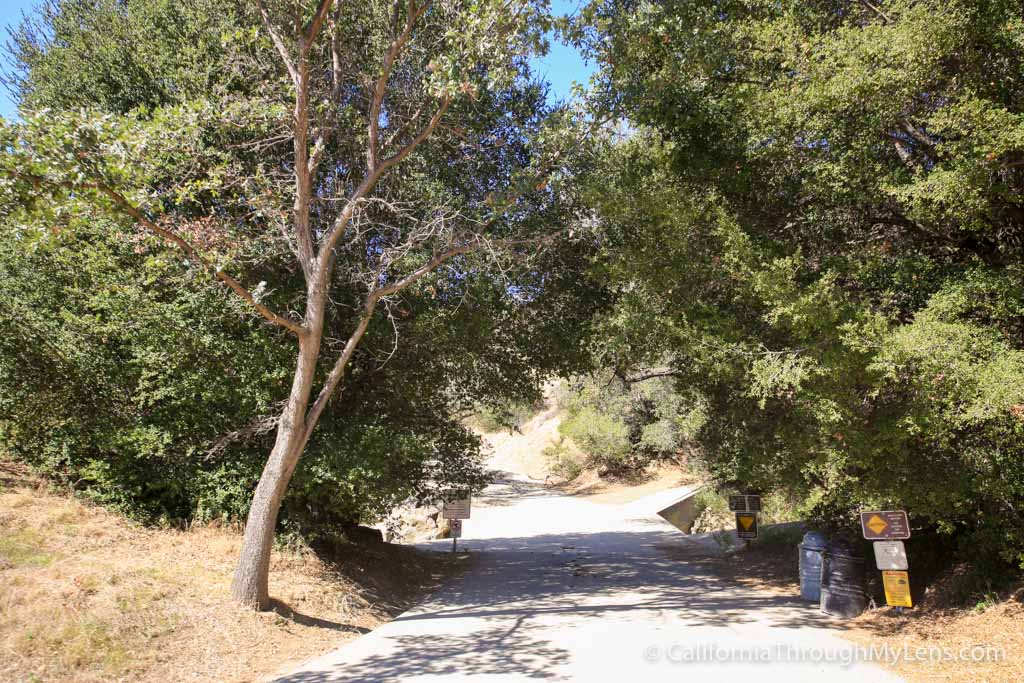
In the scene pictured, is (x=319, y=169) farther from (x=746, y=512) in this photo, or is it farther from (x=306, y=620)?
(x=746, y=512)

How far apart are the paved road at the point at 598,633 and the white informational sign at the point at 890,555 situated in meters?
1.02

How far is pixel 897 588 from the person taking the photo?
7.47 m

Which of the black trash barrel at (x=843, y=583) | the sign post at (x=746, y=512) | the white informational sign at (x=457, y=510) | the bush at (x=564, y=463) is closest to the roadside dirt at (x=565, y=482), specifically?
the bush at (x=564, y=463)

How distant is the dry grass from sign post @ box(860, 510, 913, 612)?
646 centimetres

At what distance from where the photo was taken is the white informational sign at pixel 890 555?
7469 mm

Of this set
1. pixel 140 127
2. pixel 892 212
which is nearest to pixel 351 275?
pixel 140 127

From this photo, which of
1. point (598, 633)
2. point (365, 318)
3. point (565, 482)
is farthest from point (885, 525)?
point (565, 482)

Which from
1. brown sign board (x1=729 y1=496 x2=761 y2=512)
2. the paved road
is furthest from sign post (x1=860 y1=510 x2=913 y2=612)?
brown sign board (x1=729 y1=496 x2=761 y2=512)

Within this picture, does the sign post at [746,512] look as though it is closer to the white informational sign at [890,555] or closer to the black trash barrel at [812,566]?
the black trash barrel at [812,566]

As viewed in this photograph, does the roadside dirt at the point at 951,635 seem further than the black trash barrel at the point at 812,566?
No

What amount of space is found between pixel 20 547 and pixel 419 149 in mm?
8277

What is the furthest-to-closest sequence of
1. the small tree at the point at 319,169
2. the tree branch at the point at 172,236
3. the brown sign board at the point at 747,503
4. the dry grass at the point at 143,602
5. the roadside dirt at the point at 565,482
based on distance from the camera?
the roadside dirt at the point at 565,482 < the brown sign board at the point at 747,503 < the tree branch at the point at 172,236 < the small tree at the point at 319,169 < the dry grass at the point at 143,602

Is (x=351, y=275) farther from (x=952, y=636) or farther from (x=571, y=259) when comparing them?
(x=952, y=636)

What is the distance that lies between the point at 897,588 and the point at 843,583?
1.31 metres
